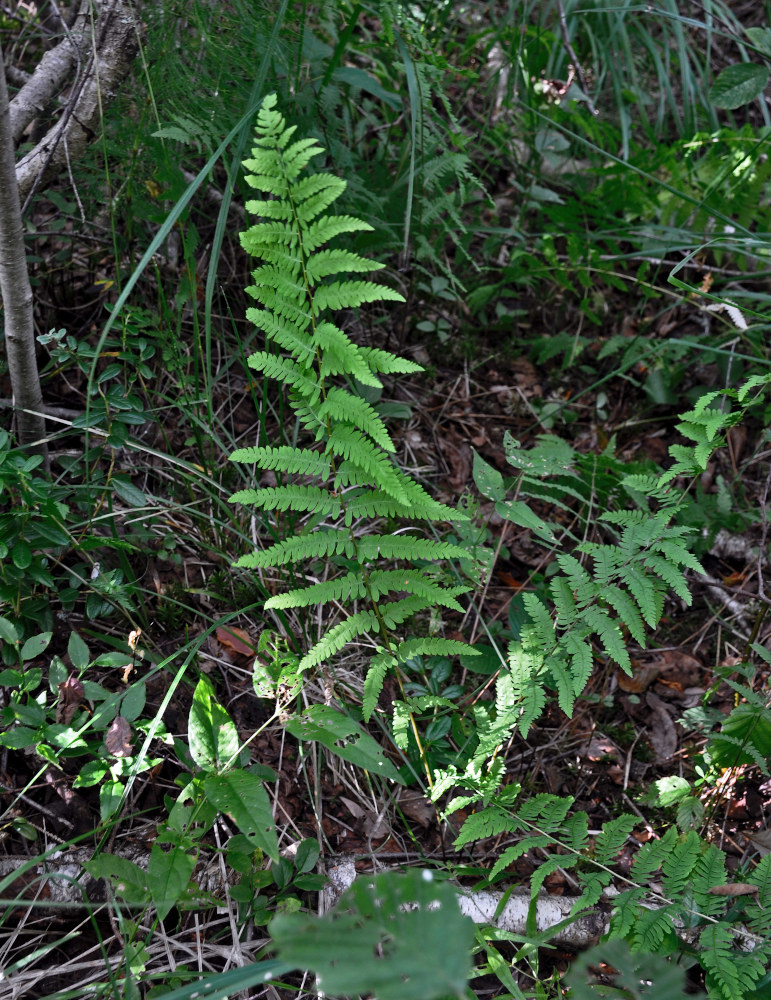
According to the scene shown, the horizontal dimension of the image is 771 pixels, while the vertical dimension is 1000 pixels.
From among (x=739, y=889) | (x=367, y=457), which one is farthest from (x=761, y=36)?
(x=739, y=889)

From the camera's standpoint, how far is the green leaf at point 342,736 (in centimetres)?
177

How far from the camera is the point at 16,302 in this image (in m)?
2.11

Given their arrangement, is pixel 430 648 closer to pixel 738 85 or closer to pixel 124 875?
pixel 124 875

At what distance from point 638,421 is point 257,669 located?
81.0 inches

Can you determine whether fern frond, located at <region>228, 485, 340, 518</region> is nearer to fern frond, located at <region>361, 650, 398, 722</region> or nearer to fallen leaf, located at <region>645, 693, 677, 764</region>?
fern frond, located at <region>361, 650, 398, 722</region>

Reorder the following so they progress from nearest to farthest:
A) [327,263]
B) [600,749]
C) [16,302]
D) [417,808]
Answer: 1. [327,263]
2. [16,302]
3. [417,808]
4. [600,749]

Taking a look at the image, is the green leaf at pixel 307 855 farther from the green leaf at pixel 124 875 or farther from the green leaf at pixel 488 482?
the green leaf at pixel 488 482

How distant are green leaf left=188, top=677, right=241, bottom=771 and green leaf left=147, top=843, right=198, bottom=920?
8.3 inches

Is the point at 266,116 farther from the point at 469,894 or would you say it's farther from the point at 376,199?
the point at 469,894

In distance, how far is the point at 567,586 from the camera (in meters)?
2.09

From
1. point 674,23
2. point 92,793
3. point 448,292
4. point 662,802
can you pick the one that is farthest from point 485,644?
point 674,23

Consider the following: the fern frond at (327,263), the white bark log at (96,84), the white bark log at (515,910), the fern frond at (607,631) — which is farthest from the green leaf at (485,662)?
the white bark log at (96,84)

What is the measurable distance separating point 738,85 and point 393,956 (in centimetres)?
341

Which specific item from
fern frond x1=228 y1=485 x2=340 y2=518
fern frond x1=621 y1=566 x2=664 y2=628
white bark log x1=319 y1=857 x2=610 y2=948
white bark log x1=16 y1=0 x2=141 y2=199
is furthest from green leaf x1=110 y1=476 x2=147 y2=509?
fern frond x1=621 y1=566 x2=664 y2=628
